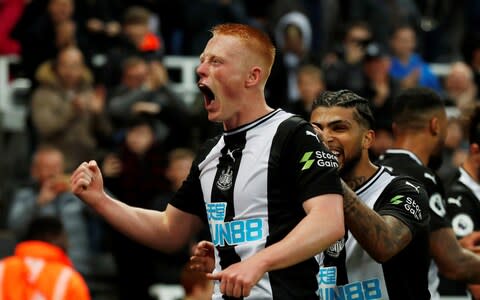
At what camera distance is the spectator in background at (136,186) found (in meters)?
12.0

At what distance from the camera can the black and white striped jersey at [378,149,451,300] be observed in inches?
266

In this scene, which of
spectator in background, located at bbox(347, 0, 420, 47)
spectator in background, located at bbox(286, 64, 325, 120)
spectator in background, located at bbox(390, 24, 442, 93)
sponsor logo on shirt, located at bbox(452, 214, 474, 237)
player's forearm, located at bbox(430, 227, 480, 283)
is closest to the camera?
player's forearm, located at bbox(430, 227, 480, 283)

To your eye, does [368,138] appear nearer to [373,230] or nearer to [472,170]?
[373,230]

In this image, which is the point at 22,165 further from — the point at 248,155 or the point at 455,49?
the point at 248,155

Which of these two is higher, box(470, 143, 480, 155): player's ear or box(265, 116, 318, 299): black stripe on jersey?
box(265, 116, 318, 299): black stripe on jersey

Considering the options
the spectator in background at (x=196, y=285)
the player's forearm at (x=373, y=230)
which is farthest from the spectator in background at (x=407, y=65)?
the player's forearm at (x=373, y=230)

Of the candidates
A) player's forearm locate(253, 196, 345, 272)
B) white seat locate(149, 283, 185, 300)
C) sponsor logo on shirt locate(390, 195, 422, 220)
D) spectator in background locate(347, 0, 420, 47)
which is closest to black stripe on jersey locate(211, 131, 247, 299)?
player's forearm locate(253, 196, 345, 272)

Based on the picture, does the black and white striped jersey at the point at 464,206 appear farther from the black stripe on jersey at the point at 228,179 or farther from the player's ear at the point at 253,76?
the player's ear at the point at 253,76

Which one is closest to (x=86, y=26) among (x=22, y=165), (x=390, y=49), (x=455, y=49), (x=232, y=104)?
(x=22, y=165)

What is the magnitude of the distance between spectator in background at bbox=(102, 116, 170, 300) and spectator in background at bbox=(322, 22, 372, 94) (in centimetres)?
265

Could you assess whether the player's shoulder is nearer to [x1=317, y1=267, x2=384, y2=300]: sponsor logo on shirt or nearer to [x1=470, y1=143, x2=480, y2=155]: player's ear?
[x1=317, y1=267, x2=384, y2=300]: sponsor logo on shirt

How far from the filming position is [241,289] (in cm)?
489

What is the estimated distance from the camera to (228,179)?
5559mm

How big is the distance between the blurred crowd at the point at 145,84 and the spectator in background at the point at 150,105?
0.01 metres
